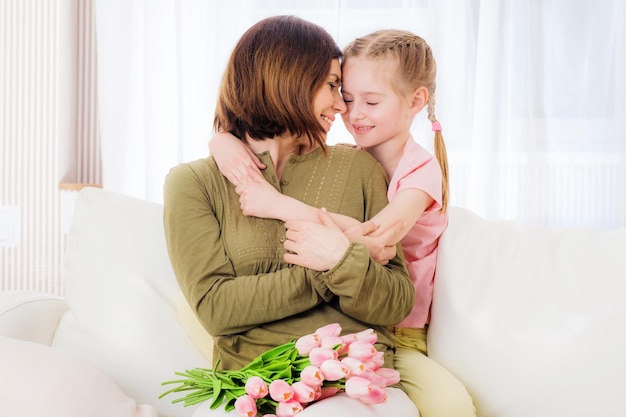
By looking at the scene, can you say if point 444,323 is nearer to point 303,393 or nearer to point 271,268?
point 271,268

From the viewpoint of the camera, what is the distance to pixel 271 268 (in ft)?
4.82

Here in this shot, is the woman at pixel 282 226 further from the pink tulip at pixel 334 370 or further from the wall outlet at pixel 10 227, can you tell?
the wall outlet at pixel 10 227

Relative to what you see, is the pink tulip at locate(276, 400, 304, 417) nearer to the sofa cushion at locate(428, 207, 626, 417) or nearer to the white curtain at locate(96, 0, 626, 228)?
the sofa cushion at locate(428, 207, 626, 417)

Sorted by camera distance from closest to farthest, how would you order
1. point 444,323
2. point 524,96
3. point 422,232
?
point 444,323 < point 422,232 < point 524,96

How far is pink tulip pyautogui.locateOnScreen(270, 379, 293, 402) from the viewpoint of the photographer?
1118mm

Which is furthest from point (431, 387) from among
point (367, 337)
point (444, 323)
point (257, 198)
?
point (257, 198)

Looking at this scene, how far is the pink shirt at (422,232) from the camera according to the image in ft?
5.34

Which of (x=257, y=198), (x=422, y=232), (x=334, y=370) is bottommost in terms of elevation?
(x=334, y=370)

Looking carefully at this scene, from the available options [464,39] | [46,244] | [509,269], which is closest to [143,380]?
[509,269]

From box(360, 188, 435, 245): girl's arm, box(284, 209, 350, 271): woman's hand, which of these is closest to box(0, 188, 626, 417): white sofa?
box(360, 188, 435, 245): girl's arm

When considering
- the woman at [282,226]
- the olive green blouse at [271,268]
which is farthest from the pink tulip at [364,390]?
the olive green blouse at [271,268]

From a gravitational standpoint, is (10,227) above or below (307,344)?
below

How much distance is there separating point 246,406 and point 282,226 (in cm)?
47

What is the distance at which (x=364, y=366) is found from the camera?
114cm
